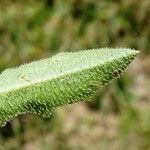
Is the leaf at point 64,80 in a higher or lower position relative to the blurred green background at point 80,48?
lower

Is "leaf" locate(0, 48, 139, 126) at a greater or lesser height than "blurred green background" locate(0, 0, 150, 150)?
lesser

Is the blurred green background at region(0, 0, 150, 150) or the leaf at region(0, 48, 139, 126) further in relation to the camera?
the blurred green background at region(0, 0, 150, 150)

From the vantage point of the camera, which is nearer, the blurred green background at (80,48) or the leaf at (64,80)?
the leaf at (64,80)

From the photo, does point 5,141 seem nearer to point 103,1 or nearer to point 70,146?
point 70,146

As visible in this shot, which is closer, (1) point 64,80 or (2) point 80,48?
(1) point 64,80

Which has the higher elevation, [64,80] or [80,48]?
[80,48]
